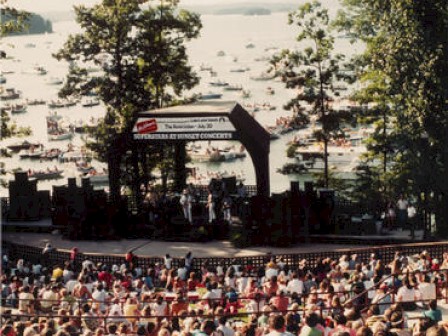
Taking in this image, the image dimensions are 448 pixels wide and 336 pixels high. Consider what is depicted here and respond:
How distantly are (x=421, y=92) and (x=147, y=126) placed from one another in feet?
34.9

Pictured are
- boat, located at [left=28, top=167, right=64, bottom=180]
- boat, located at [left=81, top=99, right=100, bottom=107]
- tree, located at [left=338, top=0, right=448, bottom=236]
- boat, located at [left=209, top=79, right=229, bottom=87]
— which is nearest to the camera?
tree, located at [left=338, top=0, right=448, bottom=236]

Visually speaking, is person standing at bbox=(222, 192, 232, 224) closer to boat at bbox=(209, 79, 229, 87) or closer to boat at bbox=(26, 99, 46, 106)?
boat at bbox=(26, 99, 46, 106)

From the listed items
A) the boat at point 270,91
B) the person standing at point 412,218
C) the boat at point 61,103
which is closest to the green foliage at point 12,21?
the person standing at point 412,218

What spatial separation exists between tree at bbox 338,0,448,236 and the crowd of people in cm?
861

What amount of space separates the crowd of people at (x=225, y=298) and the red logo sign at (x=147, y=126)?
5.48 m

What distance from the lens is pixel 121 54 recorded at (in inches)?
1467

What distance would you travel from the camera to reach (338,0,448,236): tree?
99.9 ft

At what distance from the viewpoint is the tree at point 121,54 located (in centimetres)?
3653

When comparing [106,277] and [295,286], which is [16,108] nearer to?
[106,277]

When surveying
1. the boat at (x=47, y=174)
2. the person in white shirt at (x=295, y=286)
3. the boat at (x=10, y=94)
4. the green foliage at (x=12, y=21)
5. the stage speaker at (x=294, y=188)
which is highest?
the boat at (x=10, y=94)

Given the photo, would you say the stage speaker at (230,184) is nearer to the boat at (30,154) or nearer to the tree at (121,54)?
the tree at (121,54)

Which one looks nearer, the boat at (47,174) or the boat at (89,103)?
the boat at (47,174)

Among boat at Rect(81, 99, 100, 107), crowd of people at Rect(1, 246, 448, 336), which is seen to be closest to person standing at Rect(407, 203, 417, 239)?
crowd of people at Rect(1, 246, 448, 336)

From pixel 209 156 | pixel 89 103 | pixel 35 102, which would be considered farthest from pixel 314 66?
pixel 35 102
